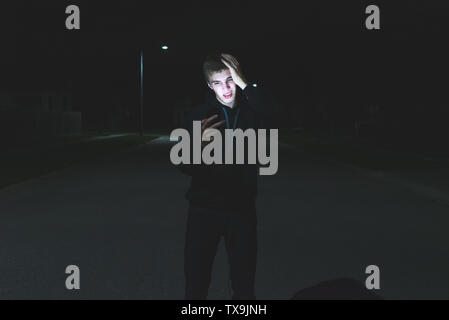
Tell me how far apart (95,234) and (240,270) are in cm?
556

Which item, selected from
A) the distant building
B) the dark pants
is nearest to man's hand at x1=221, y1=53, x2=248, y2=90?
the dark pants

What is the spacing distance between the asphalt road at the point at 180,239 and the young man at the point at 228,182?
2.01 meters

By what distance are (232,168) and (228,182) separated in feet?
0.27

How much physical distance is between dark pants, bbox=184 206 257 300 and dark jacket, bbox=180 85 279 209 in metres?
0.08

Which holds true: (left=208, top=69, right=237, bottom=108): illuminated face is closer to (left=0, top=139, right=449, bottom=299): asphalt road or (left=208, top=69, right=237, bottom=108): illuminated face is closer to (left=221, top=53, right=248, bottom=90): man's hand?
(left=221, top=53, right=248, bottom=90): man's hand

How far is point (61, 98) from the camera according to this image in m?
72.4

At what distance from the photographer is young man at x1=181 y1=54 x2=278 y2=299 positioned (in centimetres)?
365

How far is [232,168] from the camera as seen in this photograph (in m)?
3.63

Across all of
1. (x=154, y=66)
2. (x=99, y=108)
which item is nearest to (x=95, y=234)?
(x=99, y=108)

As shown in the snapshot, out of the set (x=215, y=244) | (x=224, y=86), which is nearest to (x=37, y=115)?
(x=215, y=244)

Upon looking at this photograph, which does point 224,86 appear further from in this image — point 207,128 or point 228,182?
point 228,182

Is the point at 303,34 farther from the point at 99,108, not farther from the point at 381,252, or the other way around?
the point at 381,252

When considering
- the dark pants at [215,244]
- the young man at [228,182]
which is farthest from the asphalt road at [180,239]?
the young man at [228,182]

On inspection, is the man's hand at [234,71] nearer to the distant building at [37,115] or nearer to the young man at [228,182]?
the young man at [228,182]
